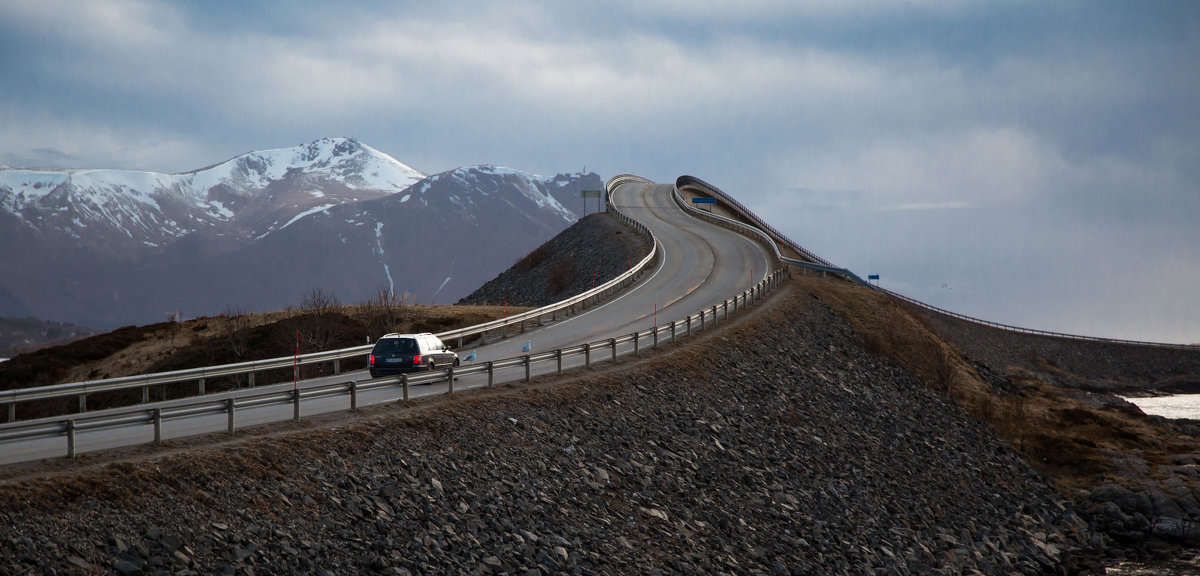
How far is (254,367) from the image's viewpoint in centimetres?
2753

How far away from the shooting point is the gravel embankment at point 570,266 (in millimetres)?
66938

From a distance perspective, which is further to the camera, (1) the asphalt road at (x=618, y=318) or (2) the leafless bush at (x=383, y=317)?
(2) the leafless bush at (x=383, y=317)

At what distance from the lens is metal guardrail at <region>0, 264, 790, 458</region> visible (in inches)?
599

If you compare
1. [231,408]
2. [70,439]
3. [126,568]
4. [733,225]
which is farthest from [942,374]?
[733,225]

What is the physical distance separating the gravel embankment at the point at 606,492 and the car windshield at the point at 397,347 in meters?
4.06

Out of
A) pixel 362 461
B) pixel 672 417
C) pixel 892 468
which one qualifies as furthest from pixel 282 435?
pixel 892 468

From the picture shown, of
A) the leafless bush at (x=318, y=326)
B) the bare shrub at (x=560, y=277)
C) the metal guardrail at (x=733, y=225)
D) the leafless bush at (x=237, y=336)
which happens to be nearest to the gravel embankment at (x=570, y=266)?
the bare shrub at (x=560, y=277)

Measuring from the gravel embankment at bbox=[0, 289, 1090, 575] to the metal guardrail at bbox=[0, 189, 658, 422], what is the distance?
6.44 metres

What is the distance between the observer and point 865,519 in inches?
1039

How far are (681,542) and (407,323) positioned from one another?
97.7ft

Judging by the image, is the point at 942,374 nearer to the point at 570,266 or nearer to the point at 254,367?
the point at 254,367

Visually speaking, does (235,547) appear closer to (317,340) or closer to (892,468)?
(892,468)

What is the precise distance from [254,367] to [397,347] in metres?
4.37

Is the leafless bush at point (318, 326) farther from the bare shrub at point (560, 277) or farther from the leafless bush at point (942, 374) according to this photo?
the leafless bush at point (942, 374)
